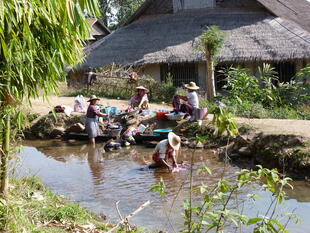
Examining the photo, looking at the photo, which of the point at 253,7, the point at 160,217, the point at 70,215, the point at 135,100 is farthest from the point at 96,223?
the point at 253,7

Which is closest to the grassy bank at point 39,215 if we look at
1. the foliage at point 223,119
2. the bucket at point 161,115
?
the foliage at point 223,119

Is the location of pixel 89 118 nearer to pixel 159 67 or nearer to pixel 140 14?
pixel 159 67

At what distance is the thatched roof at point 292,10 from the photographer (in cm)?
2198

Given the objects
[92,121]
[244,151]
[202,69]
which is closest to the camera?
[244,151]

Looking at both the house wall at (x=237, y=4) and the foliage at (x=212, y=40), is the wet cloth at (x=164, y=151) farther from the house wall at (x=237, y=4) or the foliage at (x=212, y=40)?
the house wall at (x=237, y=4)

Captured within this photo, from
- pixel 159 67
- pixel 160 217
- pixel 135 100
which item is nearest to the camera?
pixel 160 217

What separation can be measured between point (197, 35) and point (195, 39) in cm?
49

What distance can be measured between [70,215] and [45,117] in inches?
357

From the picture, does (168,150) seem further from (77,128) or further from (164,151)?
(77,128)

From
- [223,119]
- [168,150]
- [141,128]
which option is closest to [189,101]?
[141,128]

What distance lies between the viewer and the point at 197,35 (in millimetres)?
21406

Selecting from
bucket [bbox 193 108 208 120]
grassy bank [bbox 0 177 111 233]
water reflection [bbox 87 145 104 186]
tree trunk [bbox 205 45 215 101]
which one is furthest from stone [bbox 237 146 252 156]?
tree trunk [bbox 205 45 215 101]

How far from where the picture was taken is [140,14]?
24.4 metres

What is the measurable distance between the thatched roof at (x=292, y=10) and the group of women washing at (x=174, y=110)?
34.2 ft
